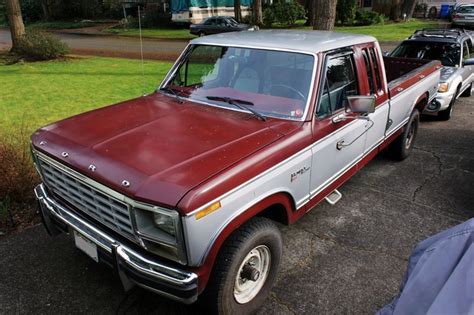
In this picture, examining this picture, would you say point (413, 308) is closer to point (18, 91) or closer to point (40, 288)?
point (40, 288)

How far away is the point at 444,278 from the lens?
1304mm

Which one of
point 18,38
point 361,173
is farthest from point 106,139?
point 18,38

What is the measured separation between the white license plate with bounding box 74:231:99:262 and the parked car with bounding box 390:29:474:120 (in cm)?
681

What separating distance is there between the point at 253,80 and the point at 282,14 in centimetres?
2660

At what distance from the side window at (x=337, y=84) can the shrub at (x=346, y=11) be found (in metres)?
26.6

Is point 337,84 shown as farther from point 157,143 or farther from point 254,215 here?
point 157,143

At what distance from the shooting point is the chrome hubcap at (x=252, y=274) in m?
2.75

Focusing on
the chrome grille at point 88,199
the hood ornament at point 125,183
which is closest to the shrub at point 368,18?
the chrome grille at point 88,199

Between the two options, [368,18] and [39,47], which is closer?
[39,47]

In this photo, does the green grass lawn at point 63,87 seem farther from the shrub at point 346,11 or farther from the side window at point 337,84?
the shrub at point 346,11

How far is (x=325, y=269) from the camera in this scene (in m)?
3.45

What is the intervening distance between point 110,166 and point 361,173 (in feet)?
12.8

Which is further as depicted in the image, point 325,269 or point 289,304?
point 325,269

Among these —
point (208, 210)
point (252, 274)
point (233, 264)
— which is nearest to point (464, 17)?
point (252, 274)
